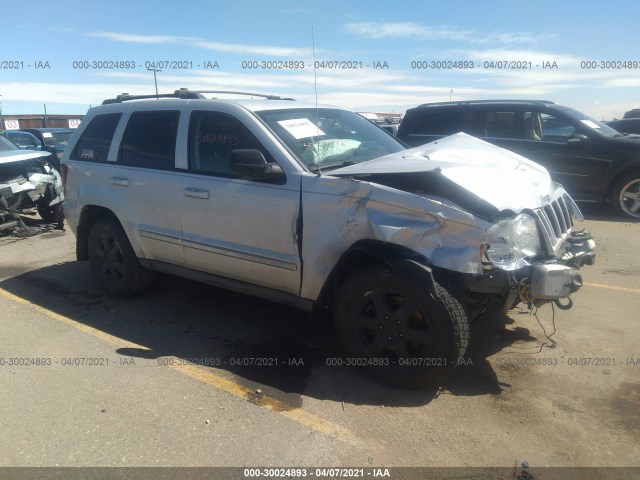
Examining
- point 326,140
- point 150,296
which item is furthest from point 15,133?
point 326,140

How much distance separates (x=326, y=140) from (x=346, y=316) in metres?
1.48

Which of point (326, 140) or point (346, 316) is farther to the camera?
point (326, 140)

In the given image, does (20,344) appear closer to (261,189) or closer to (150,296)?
(150,296)

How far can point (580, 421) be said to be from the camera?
116 inches

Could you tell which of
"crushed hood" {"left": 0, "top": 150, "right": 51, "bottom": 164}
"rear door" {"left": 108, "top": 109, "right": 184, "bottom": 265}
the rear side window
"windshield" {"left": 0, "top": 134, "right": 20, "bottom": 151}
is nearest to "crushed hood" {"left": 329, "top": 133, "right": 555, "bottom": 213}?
"rear door" {"left": 108, "top": 109, "right": 184, "bottom": 265}

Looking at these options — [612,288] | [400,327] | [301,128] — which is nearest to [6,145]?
[301,128]

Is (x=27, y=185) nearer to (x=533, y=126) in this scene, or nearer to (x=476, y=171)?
(x=476, y=171)

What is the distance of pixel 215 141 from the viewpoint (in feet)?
13.4

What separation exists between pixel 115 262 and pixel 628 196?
8108mm

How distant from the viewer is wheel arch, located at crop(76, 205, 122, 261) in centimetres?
507

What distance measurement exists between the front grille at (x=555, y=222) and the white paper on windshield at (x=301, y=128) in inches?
70.5

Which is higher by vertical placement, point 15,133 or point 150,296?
point 15,133

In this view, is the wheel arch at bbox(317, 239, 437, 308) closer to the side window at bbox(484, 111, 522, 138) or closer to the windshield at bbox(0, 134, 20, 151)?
the side window at bbox(484, 111, 522, 138)

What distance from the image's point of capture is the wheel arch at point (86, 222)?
507cm
